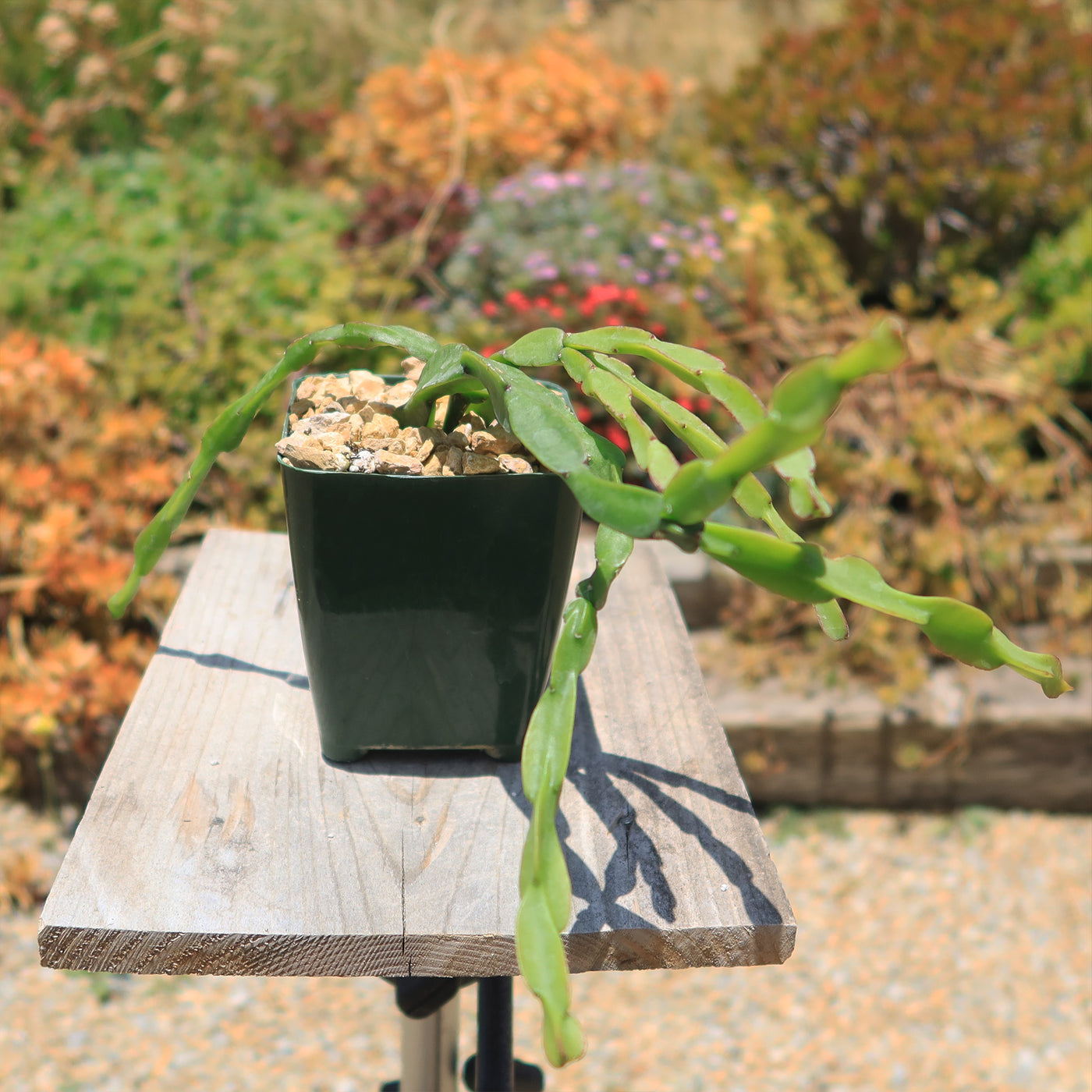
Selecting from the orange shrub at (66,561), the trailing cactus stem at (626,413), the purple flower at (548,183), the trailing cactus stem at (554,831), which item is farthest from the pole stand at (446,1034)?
the purple flower at (548,183)

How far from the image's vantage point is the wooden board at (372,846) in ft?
2.52

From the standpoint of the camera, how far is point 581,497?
2.28 ft

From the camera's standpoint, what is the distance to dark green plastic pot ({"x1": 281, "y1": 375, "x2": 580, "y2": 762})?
32.7 inches

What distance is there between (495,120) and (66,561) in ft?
7.20

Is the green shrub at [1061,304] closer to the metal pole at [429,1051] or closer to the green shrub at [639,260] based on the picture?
the green shrub at [639,260]

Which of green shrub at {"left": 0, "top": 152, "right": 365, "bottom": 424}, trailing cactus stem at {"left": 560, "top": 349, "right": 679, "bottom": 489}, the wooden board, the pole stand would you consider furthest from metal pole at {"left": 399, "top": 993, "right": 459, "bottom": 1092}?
green shrub at {"left": 0, "top": 152, "right": 365, "bottom": 424}

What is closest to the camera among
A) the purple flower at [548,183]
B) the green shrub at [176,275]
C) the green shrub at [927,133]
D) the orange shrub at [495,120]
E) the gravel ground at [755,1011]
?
the gravel ground at [755,1011]

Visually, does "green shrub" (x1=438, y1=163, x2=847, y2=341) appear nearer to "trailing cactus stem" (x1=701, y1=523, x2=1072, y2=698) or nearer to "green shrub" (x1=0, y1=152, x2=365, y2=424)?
"green shrub" (x1=0, y1=152, x2=365, y2=424)

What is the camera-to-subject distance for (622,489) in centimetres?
68

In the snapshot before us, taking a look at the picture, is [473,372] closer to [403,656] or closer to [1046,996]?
[403,656]

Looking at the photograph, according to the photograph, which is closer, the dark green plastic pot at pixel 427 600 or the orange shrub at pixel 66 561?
the dark green plastic pot at pixel 427 600

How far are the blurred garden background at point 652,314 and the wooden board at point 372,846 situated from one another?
118cm

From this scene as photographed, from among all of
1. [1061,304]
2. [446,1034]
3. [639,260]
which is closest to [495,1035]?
[446,1034]

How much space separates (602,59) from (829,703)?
282 cm
